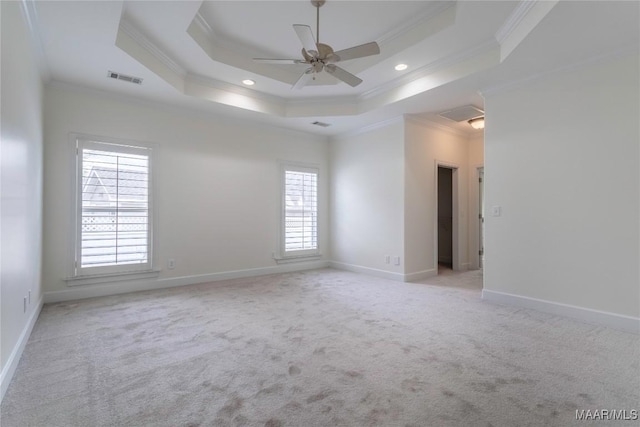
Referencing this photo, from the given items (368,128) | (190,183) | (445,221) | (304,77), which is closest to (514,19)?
(304,77)

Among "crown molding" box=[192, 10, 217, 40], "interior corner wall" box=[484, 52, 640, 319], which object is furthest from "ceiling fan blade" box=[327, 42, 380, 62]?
"interior corner wall" box=[484, 52, 640, 319]

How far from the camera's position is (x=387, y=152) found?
17.9ft

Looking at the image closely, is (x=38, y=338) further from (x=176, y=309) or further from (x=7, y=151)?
(x=7, y=151)

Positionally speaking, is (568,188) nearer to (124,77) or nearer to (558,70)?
(558,70)

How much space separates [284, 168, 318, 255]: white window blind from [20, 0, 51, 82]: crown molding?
3609mm

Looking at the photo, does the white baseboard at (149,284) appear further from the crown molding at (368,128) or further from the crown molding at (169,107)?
the crown molding at (368,128)

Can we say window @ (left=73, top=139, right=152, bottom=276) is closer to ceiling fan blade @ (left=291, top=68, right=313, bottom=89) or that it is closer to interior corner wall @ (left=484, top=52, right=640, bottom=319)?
ceiling fan blade @ (left=291, top=68, right=313, bottom=89)

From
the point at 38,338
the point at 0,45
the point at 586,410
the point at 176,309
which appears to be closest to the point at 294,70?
the point at 0,45

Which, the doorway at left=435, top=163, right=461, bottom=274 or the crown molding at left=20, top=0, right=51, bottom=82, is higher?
the crown molding at left=20, top=0, right=51, bottom=82

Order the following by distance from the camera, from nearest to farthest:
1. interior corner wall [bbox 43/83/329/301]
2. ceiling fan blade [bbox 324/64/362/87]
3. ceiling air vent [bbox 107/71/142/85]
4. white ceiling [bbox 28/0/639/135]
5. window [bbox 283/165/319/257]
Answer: white ceiling [bbox 28/0/639/135] → ceiling fan blade [bbox 324/64/362/87] → ceiling air vent [bbox 107/71/142/85] → interior corner wall [bbox 43/83/329/301] → window [bbox 283/165/319/257]

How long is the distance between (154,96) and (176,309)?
2.97 meters

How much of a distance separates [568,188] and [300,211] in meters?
4.20

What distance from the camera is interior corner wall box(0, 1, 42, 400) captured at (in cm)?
196
